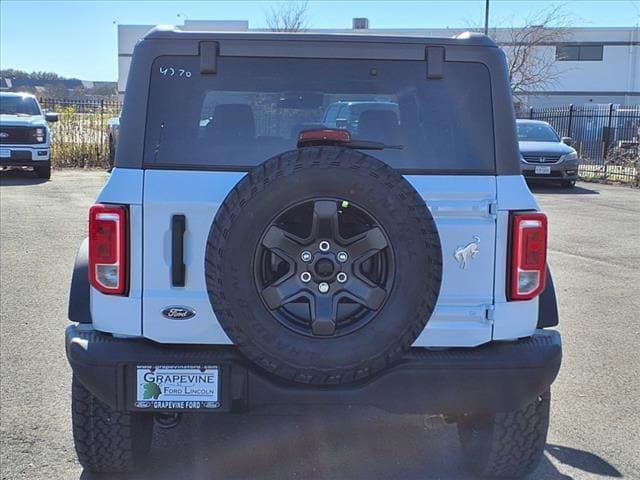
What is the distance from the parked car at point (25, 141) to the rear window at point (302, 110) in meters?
15.3

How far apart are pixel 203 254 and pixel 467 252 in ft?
3.51

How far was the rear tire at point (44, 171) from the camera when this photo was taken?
17.8 m

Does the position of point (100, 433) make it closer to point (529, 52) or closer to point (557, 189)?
point (557, 189)

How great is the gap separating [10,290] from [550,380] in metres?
5.53

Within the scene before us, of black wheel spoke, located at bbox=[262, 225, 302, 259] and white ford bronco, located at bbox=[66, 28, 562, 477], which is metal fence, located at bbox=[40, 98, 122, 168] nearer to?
white ford bronco, located at bbox=[66, 28, 562, 477]

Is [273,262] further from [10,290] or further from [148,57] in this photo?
[10,290]

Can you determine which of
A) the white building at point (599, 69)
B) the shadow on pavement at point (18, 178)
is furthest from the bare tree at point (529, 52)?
the shadow on pavement at point (18, 178)

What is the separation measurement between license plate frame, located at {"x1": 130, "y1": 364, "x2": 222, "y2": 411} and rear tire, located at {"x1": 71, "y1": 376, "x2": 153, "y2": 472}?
0.38 m

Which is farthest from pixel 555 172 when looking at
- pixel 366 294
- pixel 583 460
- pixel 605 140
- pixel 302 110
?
pixel 366 294

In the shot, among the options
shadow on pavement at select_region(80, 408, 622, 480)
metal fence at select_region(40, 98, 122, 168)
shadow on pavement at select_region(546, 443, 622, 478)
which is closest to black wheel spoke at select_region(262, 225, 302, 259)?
shadow on pavement at select_region(80, 408, 622, 480)

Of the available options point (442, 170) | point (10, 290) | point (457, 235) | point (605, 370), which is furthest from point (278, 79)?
point (10, 290)

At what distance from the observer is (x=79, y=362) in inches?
122

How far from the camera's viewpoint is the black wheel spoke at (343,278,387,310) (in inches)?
114

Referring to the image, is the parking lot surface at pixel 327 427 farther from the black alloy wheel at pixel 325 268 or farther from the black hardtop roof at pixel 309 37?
the black hardtop roof at pixel 309 37
